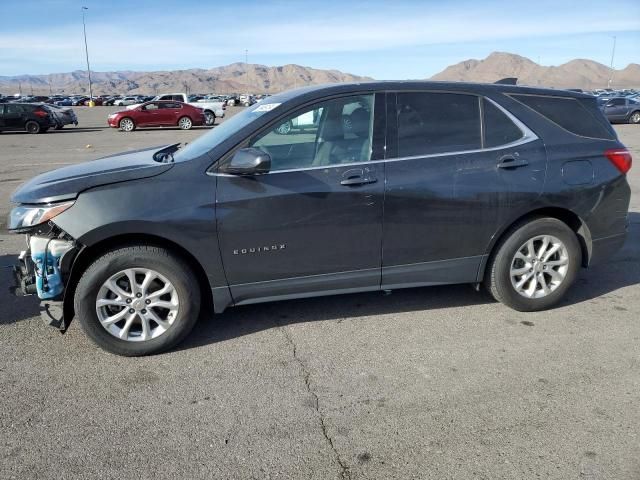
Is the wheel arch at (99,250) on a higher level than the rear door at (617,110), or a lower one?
lower

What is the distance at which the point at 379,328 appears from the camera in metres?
4.09

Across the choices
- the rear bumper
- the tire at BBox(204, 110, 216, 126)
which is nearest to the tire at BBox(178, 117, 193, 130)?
the tire at BBox(204, 110, 216, 126)

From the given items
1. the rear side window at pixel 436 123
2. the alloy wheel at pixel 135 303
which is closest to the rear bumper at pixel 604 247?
the rear side window at pixel 436 123

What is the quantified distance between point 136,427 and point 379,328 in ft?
6.23

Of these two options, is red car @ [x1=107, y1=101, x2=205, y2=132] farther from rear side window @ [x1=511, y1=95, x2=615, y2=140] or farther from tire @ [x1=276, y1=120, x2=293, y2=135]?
rear side window @ [x1=511, y1=95, x2=615, y2=140]

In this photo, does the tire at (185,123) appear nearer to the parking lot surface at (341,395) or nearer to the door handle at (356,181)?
the parking lot surface at (341,395)

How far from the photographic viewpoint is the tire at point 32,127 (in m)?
24.4

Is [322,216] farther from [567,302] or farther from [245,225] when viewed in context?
[567,302]

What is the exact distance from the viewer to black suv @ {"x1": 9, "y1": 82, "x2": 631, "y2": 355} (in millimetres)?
3564

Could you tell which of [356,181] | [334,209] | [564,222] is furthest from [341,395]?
[564,222]

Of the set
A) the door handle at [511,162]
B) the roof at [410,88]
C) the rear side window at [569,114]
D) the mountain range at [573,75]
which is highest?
the mountain range at [573,75]

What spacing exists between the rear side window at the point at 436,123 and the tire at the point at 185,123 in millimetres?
24609

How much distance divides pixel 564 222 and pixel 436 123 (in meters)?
1.41

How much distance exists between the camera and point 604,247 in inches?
178
